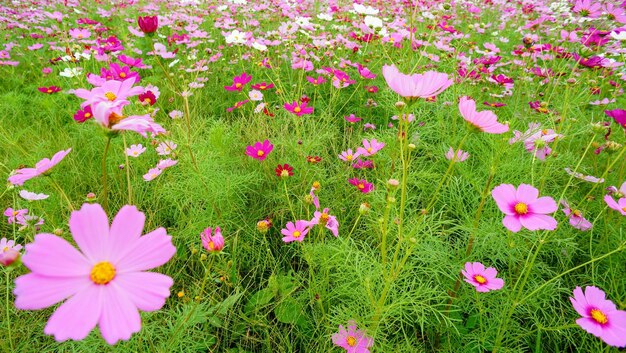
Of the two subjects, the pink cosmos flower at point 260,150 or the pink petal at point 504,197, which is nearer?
the pink petal at point 504,197

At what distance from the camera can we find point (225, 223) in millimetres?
1174

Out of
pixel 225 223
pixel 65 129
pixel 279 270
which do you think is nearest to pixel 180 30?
pixel 65 129

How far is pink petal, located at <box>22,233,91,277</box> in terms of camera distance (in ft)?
1.23

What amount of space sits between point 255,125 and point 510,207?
1.32m

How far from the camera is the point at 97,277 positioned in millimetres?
433

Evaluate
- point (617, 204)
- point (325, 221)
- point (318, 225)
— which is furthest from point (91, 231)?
point (617, 204)

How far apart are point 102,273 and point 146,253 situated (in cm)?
6

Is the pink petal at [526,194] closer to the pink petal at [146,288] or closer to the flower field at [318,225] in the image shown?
the flower field at [318,225]

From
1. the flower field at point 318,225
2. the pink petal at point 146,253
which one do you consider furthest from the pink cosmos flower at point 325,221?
the pink petal at point 146,253

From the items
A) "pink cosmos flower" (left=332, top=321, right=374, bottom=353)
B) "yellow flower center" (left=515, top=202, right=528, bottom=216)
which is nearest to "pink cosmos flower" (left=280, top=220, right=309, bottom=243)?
"pink cosmos flower" (left=332, top=321, right=374, bottom=353)

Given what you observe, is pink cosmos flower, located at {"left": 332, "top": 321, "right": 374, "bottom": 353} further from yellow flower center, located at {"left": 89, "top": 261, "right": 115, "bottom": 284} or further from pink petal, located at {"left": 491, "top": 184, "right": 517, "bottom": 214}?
yellow flower center, located at {"left": 89, "top": 261, "right": 115, "bottom": 284}

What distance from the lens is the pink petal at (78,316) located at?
364 millimetres

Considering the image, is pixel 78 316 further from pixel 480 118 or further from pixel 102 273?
pixel 480 118

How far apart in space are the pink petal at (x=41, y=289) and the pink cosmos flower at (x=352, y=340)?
22.1 inches
